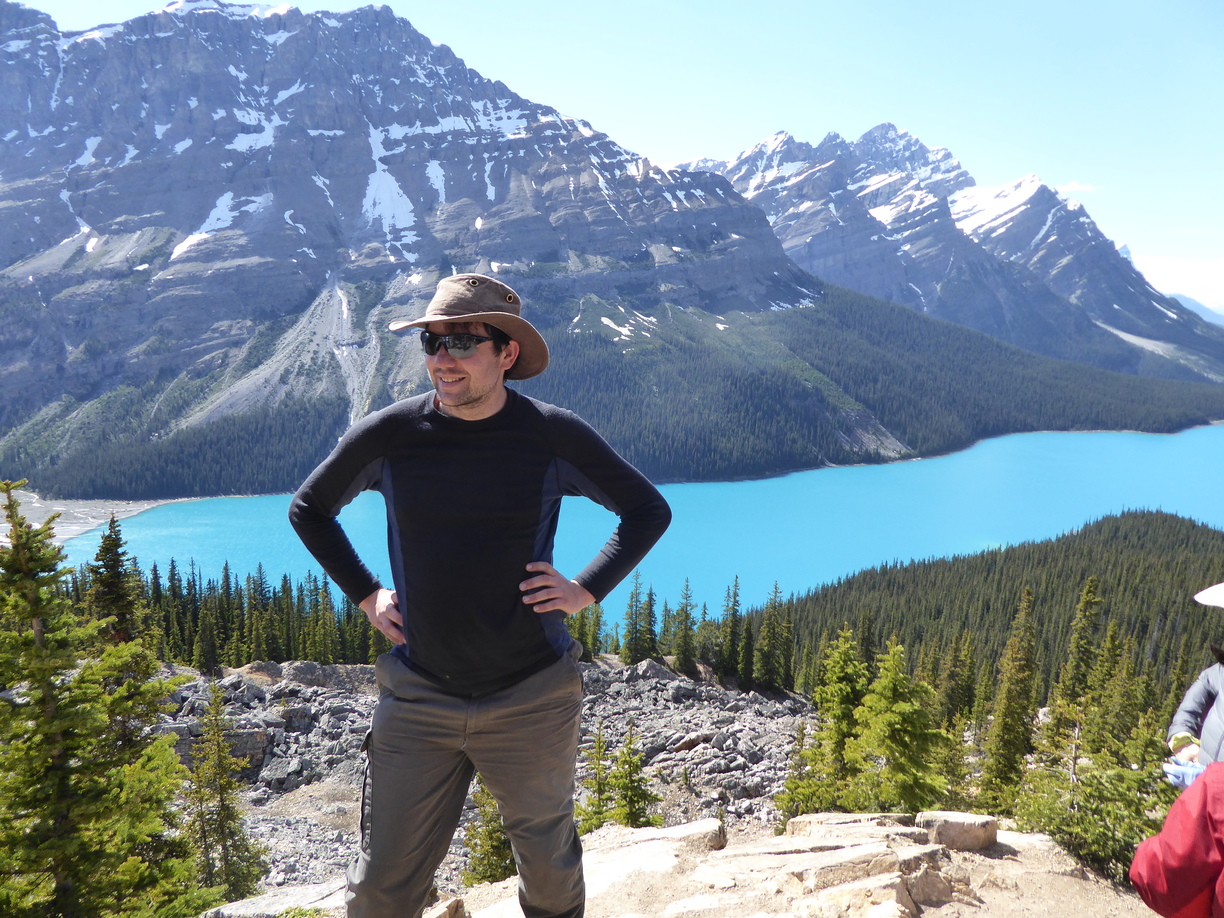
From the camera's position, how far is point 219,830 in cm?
1994

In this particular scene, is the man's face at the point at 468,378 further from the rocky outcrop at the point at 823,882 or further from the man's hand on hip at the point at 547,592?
the rocky outcrop at the point at 823,882

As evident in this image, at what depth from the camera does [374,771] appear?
3521 millimetres

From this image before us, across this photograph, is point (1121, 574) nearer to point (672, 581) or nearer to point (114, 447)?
point (672, 581)

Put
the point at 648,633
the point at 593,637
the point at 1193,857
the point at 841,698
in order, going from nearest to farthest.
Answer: the point at 1193,857 → the point at 841,698 → the point at 648,633 → the point at 593,637

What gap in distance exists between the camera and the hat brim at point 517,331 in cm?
344

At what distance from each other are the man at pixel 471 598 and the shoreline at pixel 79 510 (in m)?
121

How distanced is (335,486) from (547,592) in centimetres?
116

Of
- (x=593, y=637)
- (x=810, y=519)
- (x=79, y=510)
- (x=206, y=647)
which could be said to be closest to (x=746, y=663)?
(x=593, y=637)

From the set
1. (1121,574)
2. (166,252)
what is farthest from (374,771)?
(166,252)

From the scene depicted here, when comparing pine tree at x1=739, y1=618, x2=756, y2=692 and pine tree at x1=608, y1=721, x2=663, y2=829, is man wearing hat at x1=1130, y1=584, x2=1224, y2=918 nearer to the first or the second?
pine tree at x1=608, y1=721, x2=663, y2=829

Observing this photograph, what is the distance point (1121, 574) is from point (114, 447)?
521 ft

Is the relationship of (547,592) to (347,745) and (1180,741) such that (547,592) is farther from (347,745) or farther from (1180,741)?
(347,745)

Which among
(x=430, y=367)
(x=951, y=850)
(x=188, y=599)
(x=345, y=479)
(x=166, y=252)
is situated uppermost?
(x=166, y=252)

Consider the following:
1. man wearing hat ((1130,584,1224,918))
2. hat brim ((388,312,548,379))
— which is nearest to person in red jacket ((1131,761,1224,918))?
man wearing hat ((1130,584,1224,918))
